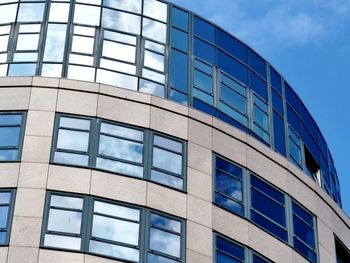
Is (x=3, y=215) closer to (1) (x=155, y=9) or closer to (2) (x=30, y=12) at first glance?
(2) (x=30, y=12)

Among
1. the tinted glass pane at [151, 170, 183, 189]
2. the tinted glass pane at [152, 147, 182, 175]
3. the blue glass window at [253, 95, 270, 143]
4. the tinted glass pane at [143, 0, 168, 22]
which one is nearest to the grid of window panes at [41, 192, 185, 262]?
the tinted glass pane at [151, 170, 183, 189]

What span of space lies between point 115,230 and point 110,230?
7.4 inches

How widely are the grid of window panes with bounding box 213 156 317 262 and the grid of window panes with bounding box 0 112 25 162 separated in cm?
724

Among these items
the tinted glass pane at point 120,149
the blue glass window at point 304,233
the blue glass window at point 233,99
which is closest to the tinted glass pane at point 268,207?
the blue glass window at point 304,233

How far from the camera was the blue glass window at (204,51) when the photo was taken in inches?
1720

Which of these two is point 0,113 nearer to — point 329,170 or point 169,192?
point 169,192

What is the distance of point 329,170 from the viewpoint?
48.7 meters

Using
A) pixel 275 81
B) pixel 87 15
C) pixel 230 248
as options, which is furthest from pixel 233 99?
pixel 230 248

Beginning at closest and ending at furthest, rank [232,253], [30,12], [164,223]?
[164,223]
[232,253]
[30,12]

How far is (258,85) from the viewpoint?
45.3m

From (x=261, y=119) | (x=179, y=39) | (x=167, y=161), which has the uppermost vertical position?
(x=179, y=39)

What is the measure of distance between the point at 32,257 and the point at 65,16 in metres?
10.9

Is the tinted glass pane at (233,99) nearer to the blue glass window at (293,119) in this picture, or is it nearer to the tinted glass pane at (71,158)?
the blue glass window at (293,119)

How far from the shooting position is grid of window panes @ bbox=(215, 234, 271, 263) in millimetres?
38625
